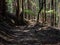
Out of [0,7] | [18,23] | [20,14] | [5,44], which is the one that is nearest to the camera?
[5,44]

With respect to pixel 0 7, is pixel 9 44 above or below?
below

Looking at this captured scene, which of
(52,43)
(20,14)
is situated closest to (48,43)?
(52,43)

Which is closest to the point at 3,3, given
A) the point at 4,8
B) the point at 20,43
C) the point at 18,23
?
the point at 4,8

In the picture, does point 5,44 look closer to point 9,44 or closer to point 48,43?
point 9,44

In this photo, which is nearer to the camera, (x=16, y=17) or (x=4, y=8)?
(x=4, y=8)

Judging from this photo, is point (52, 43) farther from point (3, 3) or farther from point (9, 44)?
point (3, 3)

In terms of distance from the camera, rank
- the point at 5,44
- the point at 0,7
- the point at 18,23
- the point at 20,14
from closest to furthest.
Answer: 1. the point at 5,44
2. the point at 0,7
3. the point at 18,23
4. the point at 20,14

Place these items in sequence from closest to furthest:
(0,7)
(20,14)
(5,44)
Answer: (5,44) → (0,7) → (20,14)

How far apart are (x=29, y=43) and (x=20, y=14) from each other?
1353cm

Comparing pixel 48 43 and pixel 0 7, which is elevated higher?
pixel 0 7

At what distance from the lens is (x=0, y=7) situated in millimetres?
19047

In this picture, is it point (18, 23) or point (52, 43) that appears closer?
point (52, 43)

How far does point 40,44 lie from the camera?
9.27 meters

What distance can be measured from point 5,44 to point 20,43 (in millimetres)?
848
